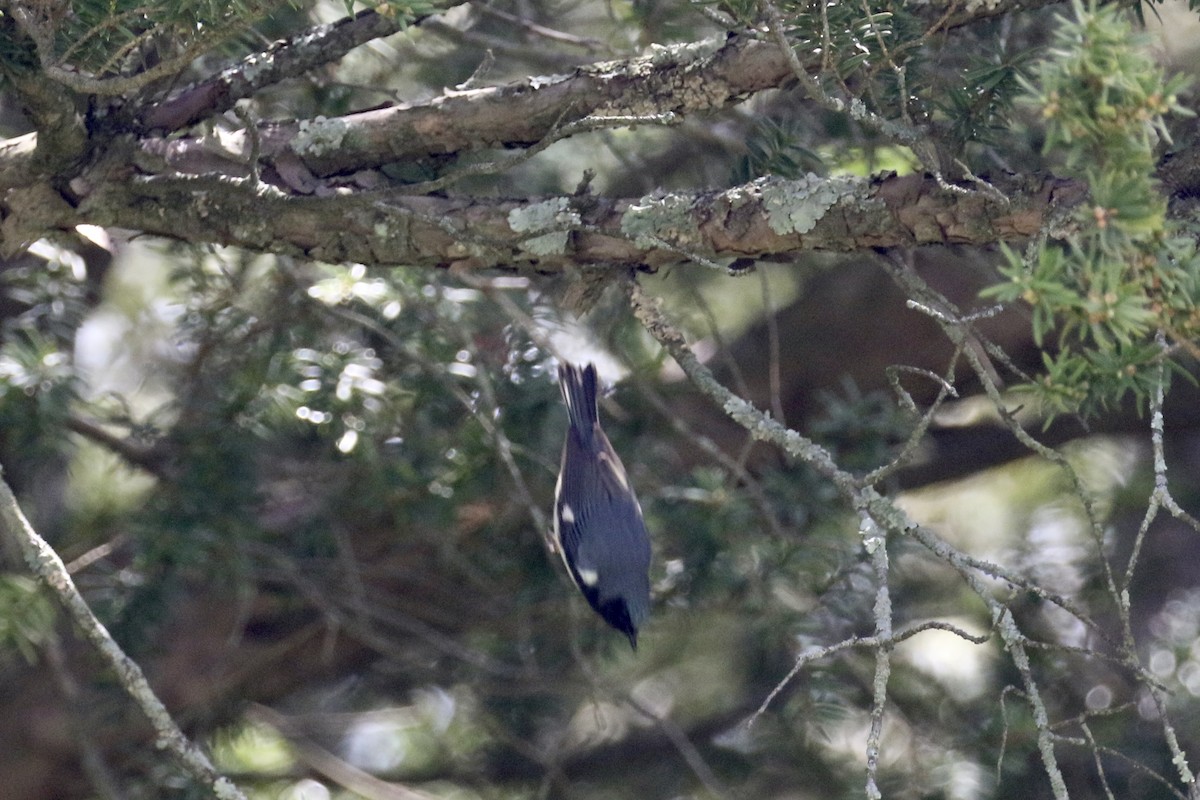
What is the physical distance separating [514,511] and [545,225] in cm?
134

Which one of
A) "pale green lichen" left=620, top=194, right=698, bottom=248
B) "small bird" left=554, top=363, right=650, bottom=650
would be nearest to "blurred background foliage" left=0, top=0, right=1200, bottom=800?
"small bird" left=554, top=363, right=650, bottom=650

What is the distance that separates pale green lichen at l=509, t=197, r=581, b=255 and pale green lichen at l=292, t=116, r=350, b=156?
358 millimetres

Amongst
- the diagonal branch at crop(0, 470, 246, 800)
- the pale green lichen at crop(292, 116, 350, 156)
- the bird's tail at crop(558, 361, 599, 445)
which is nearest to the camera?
the diagonal branch at crop(0, 470, 246, 800)

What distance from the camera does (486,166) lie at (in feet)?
5.34

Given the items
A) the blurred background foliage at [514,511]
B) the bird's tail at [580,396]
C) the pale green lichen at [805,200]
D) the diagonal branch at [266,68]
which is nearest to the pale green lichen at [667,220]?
the pale green lichen at [805,200]

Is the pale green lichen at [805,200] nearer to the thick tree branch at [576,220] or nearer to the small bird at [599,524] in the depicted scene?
the thick tree branch at [576,220]

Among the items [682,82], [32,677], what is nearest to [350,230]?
[682,82]

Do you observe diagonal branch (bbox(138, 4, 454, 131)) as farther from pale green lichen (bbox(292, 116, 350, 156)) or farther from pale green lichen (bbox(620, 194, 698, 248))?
pale green lichen (bbox(620, 194, 698, 248))

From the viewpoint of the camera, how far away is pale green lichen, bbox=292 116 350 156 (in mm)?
2023

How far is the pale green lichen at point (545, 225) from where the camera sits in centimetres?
187

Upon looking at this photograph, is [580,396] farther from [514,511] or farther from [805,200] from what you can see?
[805,200]

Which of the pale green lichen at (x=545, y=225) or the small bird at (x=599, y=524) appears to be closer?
the pale green lichen at (x=545, y=225)

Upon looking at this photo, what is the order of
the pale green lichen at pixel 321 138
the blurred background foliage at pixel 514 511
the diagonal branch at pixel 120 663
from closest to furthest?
the diagonal branch at pixel 120 663
the pale green lichen at pixel 321 138
the blurred background foliage at pixel 514 511

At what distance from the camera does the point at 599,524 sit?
281cm
